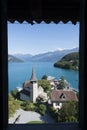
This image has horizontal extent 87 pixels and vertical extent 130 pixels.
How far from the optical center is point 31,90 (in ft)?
17.9

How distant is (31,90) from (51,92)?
436mm

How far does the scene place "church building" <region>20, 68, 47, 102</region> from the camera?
5285mm

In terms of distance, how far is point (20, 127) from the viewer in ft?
3.23

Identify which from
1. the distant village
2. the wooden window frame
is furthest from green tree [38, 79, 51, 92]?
the wooden window frame

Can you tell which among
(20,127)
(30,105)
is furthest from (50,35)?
(20,127)

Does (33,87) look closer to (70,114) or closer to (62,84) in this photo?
(62,84)

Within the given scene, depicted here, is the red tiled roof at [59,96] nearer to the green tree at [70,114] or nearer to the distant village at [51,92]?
the distant village at [51,92]

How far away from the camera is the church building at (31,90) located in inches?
208

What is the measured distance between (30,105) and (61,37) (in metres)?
5.68
